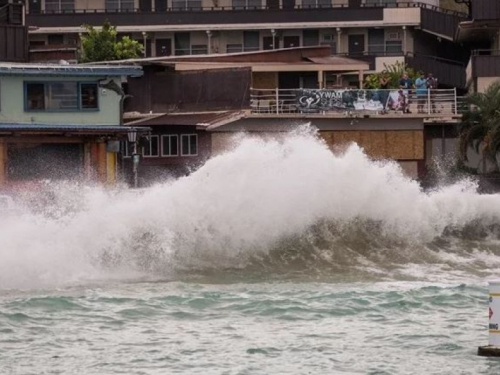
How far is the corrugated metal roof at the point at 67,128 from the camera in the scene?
54906 mm

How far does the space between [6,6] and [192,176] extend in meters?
25.5

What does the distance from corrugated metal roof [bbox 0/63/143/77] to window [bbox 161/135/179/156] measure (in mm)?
4691

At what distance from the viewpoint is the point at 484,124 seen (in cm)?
5841

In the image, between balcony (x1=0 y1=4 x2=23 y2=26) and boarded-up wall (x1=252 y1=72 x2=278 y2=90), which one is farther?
boarded-up wall (x1=252 y1=72 x2=278 y2=90)

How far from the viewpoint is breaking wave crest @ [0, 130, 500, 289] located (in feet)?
110

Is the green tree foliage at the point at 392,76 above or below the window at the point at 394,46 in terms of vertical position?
below

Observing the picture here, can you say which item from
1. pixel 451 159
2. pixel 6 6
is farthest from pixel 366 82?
→ pixel 6 6

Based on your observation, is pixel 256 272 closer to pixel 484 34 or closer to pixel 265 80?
pixel 265 80

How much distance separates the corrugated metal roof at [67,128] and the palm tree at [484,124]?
10669mm

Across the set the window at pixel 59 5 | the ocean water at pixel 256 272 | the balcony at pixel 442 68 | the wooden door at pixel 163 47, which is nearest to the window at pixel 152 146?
the ocean water at pixel 256 272

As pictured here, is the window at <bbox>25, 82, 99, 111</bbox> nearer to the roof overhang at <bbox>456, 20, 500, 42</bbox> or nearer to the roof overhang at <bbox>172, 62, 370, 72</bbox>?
the roof overhang at <bbox>172, 62, 370, 72</bbox>

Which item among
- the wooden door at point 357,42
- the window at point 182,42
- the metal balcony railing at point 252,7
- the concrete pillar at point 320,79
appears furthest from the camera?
the window at point 182,42

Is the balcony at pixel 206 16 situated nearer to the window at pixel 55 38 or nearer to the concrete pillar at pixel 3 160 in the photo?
the window at pixel 55 38

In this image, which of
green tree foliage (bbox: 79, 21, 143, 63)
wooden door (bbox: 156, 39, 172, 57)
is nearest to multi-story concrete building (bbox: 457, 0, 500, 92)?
green tree foliage (bbox: 79, 21, 143, 63)
